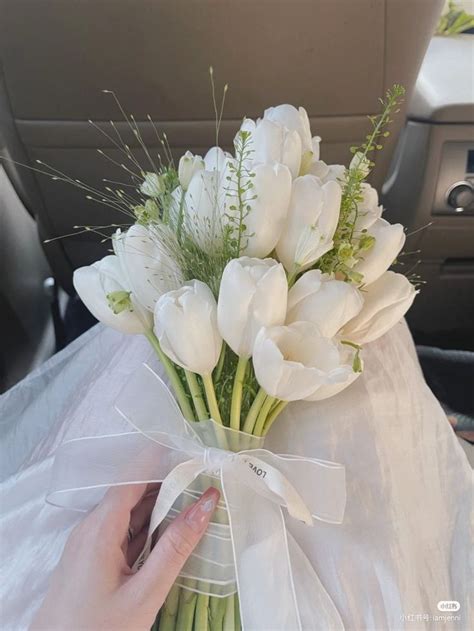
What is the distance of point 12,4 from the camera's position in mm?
729

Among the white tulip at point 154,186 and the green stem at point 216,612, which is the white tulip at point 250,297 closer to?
the white tulip at point 154,186

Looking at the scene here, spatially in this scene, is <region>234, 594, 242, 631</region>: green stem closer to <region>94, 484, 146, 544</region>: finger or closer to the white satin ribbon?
the white satin ribbon

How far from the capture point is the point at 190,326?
0.45 m

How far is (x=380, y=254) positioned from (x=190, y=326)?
17 centimetres

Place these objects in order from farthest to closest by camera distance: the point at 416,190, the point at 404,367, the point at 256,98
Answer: the point at 416,190 < the point at 256,98 < the point at 404,367

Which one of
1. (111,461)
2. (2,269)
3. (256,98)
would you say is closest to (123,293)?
(111,461)

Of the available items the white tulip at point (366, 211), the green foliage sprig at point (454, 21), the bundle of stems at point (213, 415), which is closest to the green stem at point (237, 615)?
the bundle of stems at point (213, 415)

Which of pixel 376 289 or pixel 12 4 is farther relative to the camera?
pixel 12 4

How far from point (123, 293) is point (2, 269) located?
27.5 inches

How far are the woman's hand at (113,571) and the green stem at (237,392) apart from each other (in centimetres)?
7

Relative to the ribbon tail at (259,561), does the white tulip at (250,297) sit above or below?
above

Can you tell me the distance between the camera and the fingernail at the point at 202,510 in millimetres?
529

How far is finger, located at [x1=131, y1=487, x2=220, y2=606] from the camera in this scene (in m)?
0.51

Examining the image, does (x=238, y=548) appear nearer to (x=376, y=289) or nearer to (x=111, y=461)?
(x=111, y=461)
